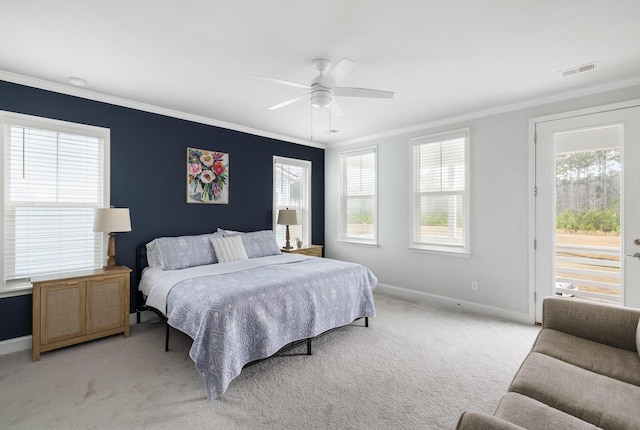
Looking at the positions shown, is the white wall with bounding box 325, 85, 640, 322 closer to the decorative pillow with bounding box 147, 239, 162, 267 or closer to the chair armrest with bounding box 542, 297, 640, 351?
the chair armrest with bounding box 542, 297, 640, 351

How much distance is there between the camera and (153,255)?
146 inches

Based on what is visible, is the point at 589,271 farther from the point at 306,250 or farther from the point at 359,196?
the point at 306,250

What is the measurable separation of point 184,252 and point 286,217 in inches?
68.9

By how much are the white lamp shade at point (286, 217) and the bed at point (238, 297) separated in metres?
0.87

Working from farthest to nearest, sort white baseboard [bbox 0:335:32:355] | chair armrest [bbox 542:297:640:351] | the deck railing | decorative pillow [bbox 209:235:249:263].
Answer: decorative pillow [bbox 209:235:249:263] → the deck railing → white baseboard [bbox 0:335:32:355] → chair armrest [bbox 542:297:640:351]

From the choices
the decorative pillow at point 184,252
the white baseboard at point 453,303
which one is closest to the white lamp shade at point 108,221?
the decorative pillow at point 184,252

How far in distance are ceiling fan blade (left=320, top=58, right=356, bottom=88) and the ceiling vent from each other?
2066 mm

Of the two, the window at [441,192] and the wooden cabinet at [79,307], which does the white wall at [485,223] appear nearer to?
the window at [441,192]

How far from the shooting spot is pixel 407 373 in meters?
2.57

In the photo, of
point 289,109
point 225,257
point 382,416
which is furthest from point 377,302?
point 289,109

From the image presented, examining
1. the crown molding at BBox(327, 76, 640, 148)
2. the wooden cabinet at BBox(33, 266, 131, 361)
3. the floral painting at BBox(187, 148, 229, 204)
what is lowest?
the wooden cabinet at BBox(33, 266, 131, 361)

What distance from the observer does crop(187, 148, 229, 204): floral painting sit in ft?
13.9

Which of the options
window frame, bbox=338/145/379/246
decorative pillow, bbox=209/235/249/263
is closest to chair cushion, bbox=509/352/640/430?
decorative pillow, bbox=209/235/249/263

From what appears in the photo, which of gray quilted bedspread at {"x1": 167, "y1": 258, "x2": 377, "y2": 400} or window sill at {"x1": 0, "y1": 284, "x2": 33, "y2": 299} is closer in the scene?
gray quilted bedspread at {"x1": 167, "y1": 258, "x2": 377, "y2": 400}
